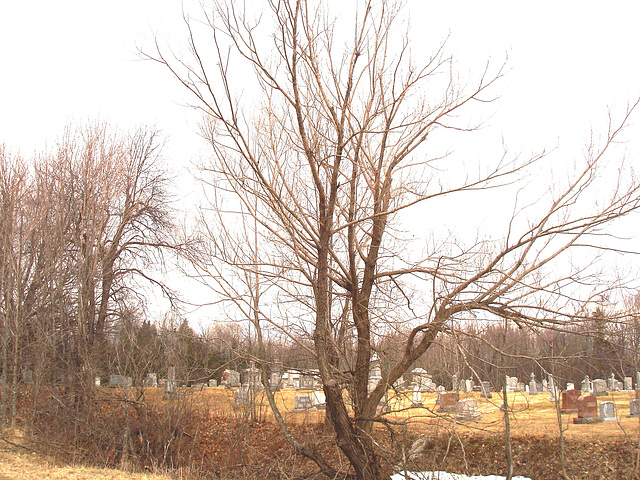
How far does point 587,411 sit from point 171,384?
12352mm

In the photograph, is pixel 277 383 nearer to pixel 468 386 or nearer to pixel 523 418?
pixel 523 418

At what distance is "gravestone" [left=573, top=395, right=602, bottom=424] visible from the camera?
16.4 meters

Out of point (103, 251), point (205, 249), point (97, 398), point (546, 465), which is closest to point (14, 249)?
point (103, 251)

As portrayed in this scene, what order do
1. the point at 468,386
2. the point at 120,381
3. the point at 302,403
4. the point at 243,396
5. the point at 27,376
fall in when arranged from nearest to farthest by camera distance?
the point at 120,381 < the point at 243,396 < the point at 27,376 < the point at 302,403 < the point at 468,386

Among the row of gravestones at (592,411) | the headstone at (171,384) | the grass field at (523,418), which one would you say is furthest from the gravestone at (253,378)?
the row of gravestones at (592,411)

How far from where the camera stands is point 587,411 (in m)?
16.5

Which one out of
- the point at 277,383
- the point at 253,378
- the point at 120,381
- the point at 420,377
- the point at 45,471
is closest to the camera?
the point at 420,377

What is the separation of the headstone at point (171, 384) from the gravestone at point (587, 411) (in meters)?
11.9

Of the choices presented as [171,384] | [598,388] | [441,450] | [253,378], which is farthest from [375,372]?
[598,388]

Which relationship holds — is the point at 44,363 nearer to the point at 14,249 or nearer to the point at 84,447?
the point at 84,447

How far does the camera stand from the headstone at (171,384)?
13.9 metres

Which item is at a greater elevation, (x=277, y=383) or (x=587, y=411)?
(x=277, y=383)

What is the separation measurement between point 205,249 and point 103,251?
11060 mm

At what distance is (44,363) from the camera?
15.7 m
